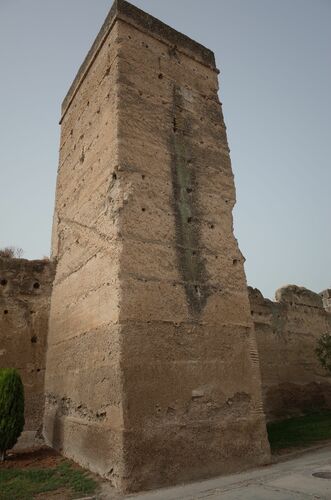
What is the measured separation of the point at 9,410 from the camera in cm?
572

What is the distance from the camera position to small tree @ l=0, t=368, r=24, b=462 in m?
5.60

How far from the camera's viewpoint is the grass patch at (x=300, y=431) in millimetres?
7613

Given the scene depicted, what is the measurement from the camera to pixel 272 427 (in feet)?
31.0

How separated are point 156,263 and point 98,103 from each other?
3607mm

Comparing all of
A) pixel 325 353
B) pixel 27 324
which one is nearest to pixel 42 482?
pixel 27 324

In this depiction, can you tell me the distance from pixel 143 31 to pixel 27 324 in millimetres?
6230

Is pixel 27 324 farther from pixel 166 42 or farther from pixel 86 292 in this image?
pixel 166 42

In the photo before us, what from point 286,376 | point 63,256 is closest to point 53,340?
point 63,256

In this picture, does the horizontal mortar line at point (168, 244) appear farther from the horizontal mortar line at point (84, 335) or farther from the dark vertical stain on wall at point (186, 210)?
the horizontal mortar line at point (84, 335)

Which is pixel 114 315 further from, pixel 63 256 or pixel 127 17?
pixel 127 17

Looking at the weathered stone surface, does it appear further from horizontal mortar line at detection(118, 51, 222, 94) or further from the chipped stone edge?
the chipped stone edge

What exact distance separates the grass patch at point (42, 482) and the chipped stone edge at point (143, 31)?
7.55 metres

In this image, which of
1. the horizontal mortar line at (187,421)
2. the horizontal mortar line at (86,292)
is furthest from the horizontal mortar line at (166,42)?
the horizontal mortar line at (187,421)

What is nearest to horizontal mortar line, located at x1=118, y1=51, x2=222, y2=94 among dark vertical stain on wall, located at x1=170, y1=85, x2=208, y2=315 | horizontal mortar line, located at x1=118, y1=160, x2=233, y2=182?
dark vertical stain on wall, located at x1=170, y1=85, x2=208, y2=315
